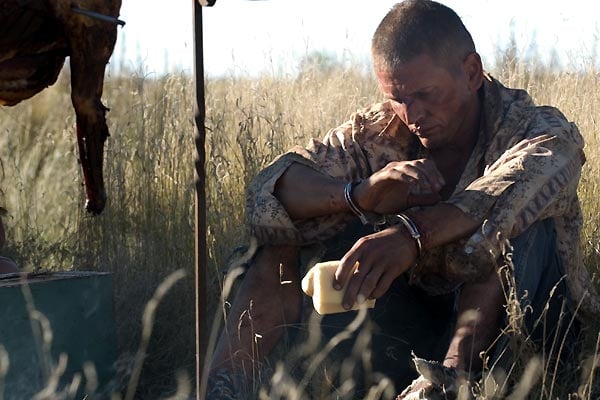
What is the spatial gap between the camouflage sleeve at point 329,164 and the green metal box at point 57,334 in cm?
64

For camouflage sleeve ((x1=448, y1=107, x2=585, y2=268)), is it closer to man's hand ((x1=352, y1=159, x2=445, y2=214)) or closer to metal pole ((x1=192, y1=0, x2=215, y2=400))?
man's hand ((x1=352, y1=159, x2=445, y2=214))

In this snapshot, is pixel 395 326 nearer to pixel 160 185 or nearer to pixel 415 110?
pixel 415 110

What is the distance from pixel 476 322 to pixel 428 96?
0.81 metres

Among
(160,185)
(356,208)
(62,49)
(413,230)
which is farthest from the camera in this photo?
(160,185)

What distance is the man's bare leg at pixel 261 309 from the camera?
3.46 metres

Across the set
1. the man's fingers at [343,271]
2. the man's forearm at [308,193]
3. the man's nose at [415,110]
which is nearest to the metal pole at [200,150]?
the man's fingers at [343,271]

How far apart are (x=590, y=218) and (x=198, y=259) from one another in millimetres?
2518

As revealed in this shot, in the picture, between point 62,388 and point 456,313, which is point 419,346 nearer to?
point 456,313

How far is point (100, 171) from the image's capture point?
3480 mm

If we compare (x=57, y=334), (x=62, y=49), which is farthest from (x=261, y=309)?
(x=62, y=49)

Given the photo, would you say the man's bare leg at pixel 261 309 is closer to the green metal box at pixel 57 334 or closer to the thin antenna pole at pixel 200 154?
the green metal box at pixel 57 334

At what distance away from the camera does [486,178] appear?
10.7 feet

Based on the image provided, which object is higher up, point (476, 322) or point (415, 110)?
point (415, 110)

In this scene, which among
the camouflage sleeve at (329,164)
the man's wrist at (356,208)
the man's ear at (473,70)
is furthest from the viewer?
the man's ear at (473,70)
